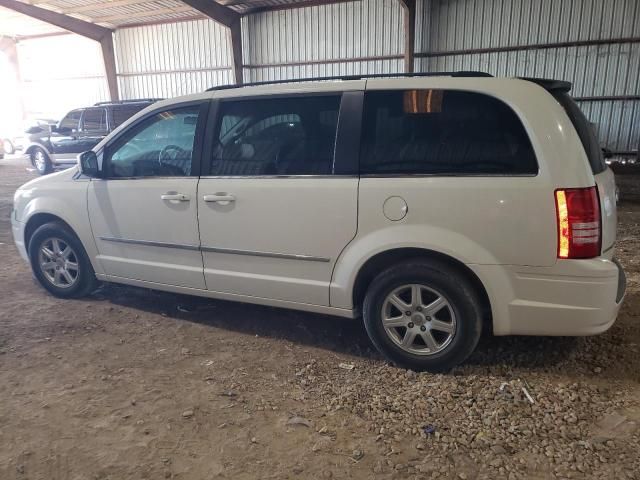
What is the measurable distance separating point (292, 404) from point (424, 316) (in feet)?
3.08

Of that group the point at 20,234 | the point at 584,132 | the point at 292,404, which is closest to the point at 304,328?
the point at 292,404

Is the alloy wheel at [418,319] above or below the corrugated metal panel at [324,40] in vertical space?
below

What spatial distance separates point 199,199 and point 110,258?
3.76ft

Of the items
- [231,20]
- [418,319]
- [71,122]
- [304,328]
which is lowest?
[304,328]

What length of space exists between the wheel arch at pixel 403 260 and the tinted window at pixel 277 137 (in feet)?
2.10

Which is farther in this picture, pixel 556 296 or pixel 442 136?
pixel 442 136

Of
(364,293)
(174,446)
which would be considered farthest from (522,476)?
(174,446)

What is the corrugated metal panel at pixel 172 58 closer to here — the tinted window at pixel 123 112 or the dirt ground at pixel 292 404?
the tinted window at pixel 123 112

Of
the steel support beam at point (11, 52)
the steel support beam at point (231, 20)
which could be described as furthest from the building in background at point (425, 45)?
the steel support beam at point (11, 52)

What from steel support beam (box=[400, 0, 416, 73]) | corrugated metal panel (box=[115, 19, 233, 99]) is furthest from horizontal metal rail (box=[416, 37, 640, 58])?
corrugated metal panel (box=[115, 19, 233, 99])

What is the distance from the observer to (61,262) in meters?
4.34

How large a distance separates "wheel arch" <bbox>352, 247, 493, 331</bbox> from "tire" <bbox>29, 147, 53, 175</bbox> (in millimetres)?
14332

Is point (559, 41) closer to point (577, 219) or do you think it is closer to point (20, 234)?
point (577, 219)

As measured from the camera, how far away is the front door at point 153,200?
A: 11.6ft
